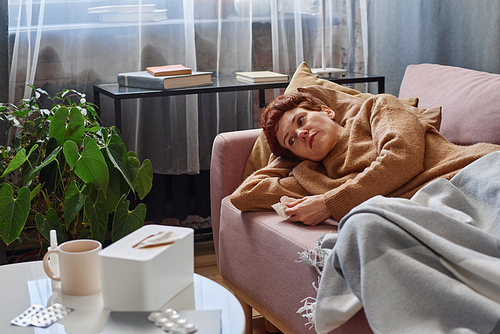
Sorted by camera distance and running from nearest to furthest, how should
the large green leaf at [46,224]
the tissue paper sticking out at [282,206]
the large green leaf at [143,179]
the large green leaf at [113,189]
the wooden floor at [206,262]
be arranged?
the tissue paper sticking out at [282,206]
the large green leaf at [46,224]
the large green leaf at [113,189]
the large green leaf at [143,179]
the wooden floor at [206,262]

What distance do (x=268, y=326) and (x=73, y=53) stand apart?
4.67 ft

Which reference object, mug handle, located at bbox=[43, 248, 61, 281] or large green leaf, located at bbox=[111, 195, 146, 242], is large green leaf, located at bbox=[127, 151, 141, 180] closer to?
large green leaf, located at bbox=[111, 195, 146, 242]

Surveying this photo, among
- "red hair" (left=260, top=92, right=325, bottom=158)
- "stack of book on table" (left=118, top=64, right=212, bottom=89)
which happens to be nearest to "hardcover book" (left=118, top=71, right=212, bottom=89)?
"stack of book on table" (left=118, top=64, right=212, bottom=89)

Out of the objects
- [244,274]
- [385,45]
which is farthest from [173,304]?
[385,45]

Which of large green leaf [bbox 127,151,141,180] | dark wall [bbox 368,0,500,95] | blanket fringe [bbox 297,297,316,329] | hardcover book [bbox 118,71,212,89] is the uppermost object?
dark wall [bbox 368,0,500,95]

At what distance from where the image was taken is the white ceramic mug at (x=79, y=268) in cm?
98

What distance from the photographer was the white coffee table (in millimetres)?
899

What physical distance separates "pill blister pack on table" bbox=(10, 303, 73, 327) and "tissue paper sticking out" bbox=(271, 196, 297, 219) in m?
0.67

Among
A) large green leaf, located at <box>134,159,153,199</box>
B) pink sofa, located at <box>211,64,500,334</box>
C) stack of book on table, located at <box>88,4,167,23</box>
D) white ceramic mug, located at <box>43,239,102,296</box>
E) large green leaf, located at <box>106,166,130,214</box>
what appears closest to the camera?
white ceramic mug, located at <box>43,239,102,296</box>

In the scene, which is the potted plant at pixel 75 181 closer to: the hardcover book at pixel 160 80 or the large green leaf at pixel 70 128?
the large green leaf at pixel 70 128

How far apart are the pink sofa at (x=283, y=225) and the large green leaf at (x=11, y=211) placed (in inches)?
23.6

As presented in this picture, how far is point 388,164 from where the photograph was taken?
1429 mm

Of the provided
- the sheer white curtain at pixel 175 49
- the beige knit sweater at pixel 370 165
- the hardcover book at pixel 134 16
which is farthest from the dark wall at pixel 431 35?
the hardcover book at pixel 134 16

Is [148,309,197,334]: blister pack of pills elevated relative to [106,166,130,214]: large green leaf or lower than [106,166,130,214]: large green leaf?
lower
